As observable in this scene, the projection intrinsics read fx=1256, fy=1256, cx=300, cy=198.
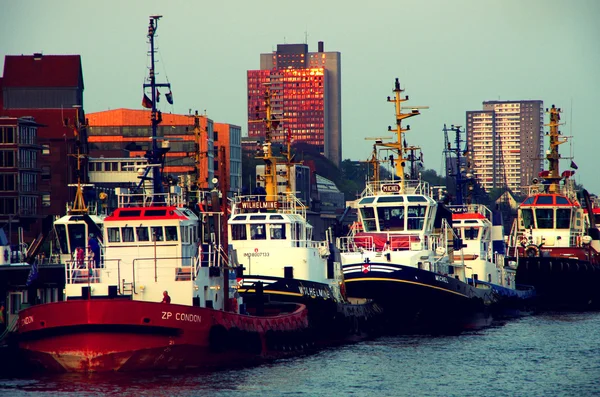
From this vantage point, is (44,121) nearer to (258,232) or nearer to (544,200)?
(544,200)

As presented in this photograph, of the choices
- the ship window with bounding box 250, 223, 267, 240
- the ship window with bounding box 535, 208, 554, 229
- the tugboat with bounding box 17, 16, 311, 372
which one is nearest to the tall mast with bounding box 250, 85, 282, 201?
the ship window with bounding box 250, 223, 267, 240

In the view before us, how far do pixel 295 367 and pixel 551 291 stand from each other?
50.9 meters

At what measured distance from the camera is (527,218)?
345ft

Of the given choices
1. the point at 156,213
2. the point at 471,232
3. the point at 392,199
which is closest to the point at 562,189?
the point at 471,232

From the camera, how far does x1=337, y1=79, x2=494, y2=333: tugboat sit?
6881cm

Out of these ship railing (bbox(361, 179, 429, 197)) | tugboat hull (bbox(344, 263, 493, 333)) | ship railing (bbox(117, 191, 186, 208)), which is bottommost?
tugboat hull (bbox(344, 263, 493, 333))

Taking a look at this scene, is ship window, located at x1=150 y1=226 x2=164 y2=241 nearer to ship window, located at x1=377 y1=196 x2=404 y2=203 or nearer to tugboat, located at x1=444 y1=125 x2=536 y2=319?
ship window, located at x1=377 y1=196 x2=404 y2=203

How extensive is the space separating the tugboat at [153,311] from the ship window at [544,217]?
50.4 m

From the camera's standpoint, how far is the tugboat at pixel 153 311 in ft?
150

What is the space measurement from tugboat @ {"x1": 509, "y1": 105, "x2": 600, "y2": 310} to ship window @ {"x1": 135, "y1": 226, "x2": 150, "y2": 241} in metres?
51.7

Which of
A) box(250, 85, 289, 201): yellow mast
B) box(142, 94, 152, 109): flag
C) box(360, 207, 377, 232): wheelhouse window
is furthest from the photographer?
box(360, 207, 377, 232): wheelhouse window

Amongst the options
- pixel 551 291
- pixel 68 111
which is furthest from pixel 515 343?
pixel 68 111

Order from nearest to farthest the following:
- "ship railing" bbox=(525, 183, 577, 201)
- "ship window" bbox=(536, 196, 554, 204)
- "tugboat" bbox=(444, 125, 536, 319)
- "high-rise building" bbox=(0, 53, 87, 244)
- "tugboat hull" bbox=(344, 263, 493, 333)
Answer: "tugboat hull" bbox=(344, 263, 493, 333)
"tugboat" bbox=(444, 125, 536, 319)
"ship window" bbox=(536, 196, 554, 204)
"ship railing" bbox=(525, 183, 577, 201)
"high-rise building" bbox=(0, 53, 87, 244)

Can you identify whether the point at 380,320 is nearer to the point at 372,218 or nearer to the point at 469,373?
the point at 372,218
